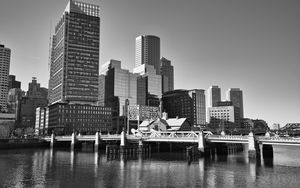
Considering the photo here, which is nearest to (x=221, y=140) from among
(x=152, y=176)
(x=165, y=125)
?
(x=152, y=176)

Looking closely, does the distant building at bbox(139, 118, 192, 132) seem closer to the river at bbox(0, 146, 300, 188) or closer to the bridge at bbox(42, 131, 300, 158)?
the bridge at bbox(42, 131, 300, 158)

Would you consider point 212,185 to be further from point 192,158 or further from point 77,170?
point 192,158

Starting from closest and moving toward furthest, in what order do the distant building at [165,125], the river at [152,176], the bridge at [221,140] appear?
the river at [152,176]
the bridge at [221,140]
the distant building at [165,125]

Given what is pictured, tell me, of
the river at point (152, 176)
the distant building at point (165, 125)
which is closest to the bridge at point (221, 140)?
the river at point (152, 176)

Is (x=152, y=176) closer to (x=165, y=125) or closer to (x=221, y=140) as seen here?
(x=221, y=140)

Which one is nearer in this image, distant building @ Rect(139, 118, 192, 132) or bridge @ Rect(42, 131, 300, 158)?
bridge @ Rect(42, 131, 300, 158)

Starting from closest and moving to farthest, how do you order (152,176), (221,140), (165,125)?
(152,176) < (221,140) < (165,125)

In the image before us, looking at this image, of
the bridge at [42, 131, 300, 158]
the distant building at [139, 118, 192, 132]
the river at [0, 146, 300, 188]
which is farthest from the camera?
the distant building at [139, 118, 192, 132]

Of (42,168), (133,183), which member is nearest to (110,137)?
(42,168)

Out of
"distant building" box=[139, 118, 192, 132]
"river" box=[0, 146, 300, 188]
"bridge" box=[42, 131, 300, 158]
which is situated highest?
"distant building" box=[139, 118, 192, 132]

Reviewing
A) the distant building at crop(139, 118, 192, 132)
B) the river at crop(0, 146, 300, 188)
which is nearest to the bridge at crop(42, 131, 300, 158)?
the river at crop(0, 146, 300, 188)

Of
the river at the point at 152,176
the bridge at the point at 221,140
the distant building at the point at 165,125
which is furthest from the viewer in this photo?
the distant building at the point at 165,125

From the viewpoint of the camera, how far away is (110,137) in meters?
132

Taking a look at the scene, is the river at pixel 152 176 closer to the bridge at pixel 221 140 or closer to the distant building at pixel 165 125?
the bridge at pixel 221 140
